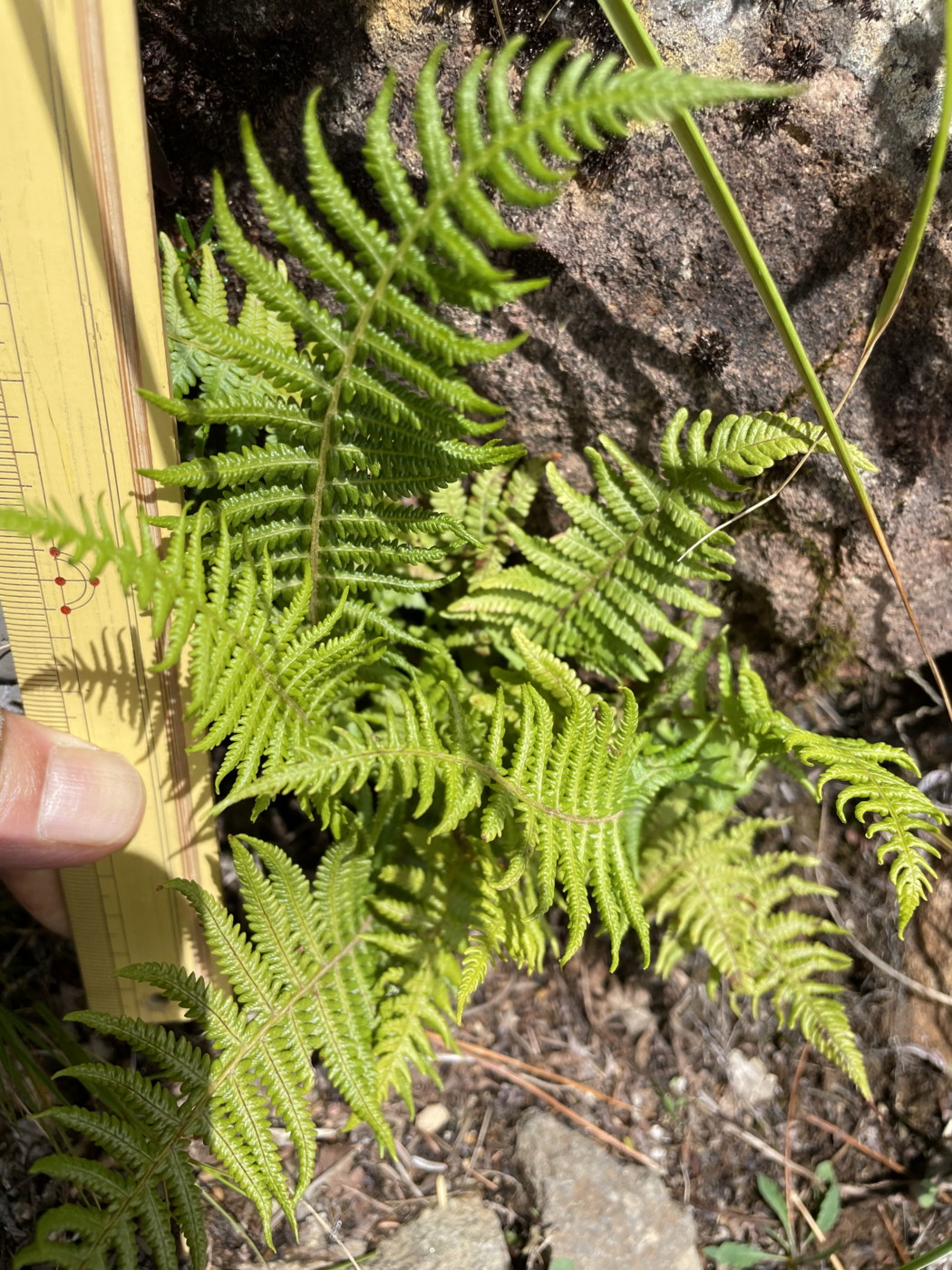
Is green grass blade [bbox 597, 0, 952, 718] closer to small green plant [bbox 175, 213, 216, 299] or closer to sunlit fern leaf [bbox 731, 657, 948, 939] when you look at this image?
sunlit fern leaf [bbox 731, 657, 948, 939]

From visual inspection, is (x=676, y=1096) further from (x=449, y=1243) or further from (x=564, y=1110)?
(x=449, y=1243)

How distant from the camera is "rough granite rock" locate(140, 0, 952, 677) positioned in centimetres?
184

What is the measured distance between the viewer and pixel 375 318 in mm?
1521

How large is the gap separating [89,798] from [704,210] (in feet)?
6.50

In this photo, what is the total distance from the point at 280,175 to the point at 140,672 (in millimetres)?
1247

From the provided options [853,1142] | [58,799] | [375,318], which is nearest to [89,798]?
[58,799]

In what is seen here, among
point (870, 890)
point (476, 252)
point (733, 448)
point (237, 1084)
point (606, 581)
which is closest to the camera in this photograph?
point (476, 252)

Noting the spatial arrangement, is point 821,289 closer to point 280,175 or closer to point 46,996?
point 280,175

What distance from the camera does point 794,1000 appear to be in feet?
7.97

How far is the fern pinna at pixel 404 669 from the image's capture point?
4.54ft

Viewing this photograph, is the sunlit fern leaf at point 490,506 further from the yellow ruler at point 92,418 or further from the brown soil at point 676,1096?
the brown soil at point 676,1096

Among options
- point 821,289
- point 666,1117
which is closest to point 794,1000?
point 666,1117

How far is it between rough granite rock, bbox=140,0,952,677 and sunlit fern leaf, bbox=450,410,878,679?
0.67 ft

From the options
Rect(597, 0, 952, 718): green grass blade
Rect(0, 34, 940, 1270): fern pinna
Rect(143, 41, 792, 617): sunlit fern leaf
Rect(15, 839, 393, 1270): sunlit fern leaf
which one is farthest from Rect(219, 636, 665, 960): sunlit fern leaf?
Rect(597, 0, 952, 718): green grass blade
